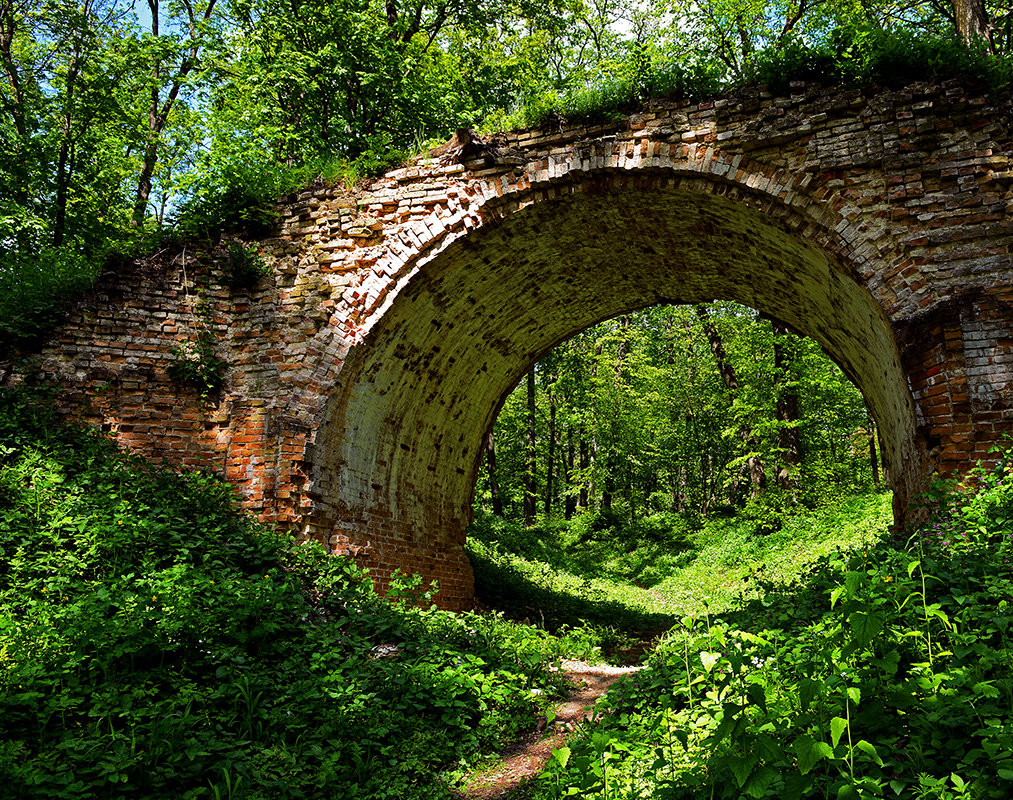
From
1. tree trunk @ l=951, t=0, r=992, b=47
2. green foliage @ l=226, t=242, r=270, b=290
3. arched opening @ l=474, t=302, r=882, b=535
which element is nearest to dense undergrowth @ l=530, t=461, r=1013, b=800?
green foliage @ l=226, t=242, r=270, b=290

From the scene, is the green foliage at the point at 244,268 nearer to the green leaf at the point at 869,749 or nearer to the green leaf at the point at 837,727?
the green leaf at the point at 837,727

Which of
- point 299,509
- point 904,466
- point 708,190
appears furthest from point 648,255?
point 299,509

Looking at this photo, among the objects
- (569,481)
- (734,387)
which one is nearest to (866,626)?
(734,387)

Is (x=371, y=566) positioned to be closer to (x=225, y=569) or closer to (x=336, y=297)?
(x=225, y=569)

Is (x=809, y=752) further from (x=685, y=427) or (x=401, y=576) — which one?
(x=685, y=427)

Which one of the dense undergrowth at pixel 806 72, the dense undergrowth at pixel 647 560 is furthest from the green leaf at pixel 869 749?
the dense undergrowth at pixel 806 72

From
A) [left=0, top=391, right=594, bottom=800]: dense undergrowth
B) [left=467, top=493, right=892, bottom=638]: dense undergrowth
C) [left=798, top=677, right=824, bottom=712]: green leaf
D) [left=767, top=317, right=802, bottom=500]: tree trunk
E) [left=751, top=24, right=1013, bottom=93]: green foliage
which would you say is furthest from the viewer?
[left=767, top=317, right=802, bottom=500]: tree trunk

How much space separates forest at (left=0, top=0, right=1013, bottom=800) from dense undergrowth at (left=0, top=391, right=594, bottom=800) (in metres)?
0.02

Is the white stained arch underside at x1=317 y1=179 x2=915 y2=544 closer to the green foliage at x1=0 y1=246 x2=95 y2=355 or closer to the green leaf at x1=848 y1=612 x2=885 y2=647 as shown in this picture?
the green foliage at x1=0 y1=246 x2=95 y2=355

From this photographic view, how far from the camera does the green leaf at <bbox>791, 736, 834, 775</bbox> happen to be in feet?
7.83

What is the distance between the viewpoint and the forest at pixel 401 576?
307cm

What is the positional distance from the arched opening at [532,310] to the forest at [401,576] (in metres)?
0.99

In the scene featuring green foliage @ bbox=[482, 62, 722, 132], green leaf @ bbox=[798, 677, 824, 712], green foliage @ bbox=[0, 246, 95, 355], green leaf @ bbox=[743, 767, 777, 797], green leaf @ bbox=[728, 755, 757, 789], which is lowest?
green leaf @ bbox=[743, 767, 777, 797]

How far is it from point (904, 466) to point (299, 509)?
6.25 meters
